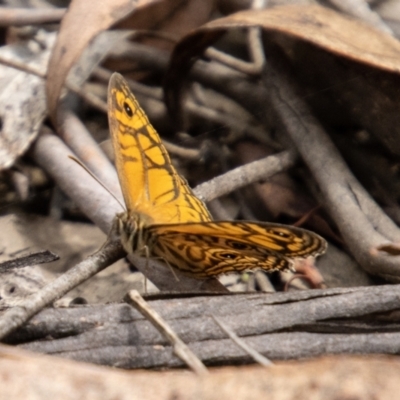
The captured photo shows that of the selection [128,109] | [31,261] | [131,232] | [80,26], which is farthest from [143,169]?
[80,26]

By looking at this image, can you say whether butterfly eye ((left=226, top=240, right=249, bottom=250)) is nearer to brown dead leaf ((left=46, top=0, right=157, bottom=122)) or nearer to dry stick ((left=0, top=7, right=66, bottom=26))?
brown dead leaf ((left=46, top=0, right=157, bottom=122))

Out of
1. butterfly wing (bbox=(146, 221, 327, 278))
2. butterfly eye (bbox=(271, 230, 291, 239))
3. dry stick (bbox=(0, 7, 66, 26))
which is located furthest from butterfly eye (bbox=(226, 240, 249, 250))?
dry stick (bbox=(0, 7, 66, 26))

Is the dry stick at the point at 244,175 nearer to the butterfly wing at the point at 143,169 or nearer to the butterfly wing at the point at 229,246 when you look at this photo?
the butterfly wing at the point at 143,169

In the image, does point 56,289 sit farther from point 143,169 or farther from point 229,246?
point 143,169

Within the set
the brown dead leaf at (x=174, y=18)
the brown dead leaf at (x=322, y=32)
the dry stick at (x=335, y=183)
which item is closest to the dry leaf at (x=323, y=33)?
the brown dead leaf at (x=322, y=32)

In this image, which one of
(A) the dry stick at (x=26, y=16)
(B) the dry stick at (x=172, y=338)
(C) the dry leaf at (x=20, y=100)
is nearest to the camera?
(B) the dry stick at (x=172, y=338)

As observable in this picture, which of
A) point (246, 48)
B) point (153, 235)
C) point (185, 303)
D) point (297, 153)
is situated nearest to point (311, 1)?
point (246, 48)
